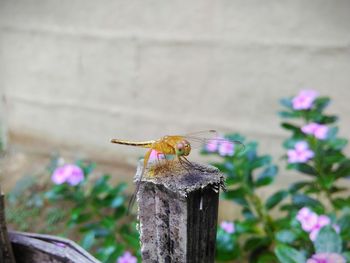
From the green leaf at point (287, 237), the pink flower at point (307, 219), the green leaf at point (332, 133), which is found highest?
the green leaf at point (332, 133)

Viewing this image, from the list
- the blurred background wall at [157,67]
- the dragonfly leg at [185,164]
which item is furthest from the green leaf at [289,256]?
the blurred background wall at [157,67]

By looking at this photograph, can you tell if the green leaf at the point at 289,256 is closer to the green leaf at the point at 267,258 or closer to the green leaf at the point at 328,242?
the green leaf at the point at 328,242

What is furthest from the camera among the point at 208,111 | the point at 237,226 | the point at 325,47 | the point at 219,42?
the point at 208,111

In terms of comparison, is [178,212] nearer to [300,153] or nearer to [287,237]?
[287,237]

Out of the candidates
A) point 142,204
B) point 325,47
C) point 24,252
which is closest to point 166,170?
point 142,204

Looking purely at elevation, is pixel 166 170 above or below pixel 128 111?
below

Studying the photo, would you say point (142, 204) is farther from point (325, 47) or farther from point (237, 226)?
point (325, 47)

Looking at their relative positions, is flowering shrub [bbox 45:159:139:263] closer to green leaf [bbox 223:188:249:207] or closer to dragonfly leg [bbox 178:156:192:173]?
green leaf [bbox 223:188:249:207]
